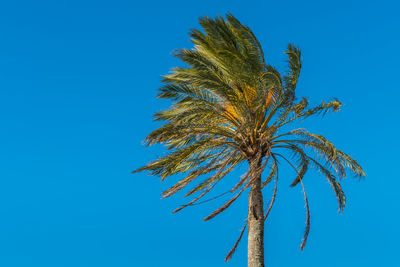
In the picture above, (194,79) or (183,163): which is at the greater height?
(194,79)

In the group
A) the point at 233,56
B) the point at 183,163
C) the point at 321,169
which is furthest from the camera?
the point at 183,163

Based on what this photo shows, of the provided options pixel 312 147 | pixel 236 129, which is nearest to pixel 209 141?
pixel 236 129

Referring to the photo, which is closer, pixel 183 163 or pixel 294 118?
pixel 294 118

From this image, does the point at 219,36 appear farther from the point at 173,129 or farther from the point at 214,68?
the point at 173,129

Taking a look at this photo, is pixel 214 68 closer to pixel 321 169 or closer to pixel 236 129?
pixel 236 129

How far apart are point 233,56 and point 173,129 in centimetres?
301

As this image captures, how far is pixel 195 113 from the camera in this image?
1484cm

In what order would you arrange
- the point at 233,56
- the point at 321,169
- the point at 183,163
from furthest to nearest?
1. the point at 183,163
2. the point at 321,169
3. the point at 233,56

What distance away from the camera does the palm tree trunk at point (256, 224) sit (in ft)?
47.1

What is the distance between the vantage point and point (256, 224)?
47.9 feet

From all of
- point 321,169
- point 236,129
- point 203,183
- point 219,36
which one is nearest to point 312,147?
point 321,169

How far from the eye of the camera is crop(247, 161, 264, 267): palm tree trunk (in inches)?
565

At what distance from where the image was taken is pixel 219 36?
48.3ft

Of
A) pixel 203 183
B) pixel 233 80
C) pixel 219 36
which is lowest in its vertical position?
pixel 203 183
